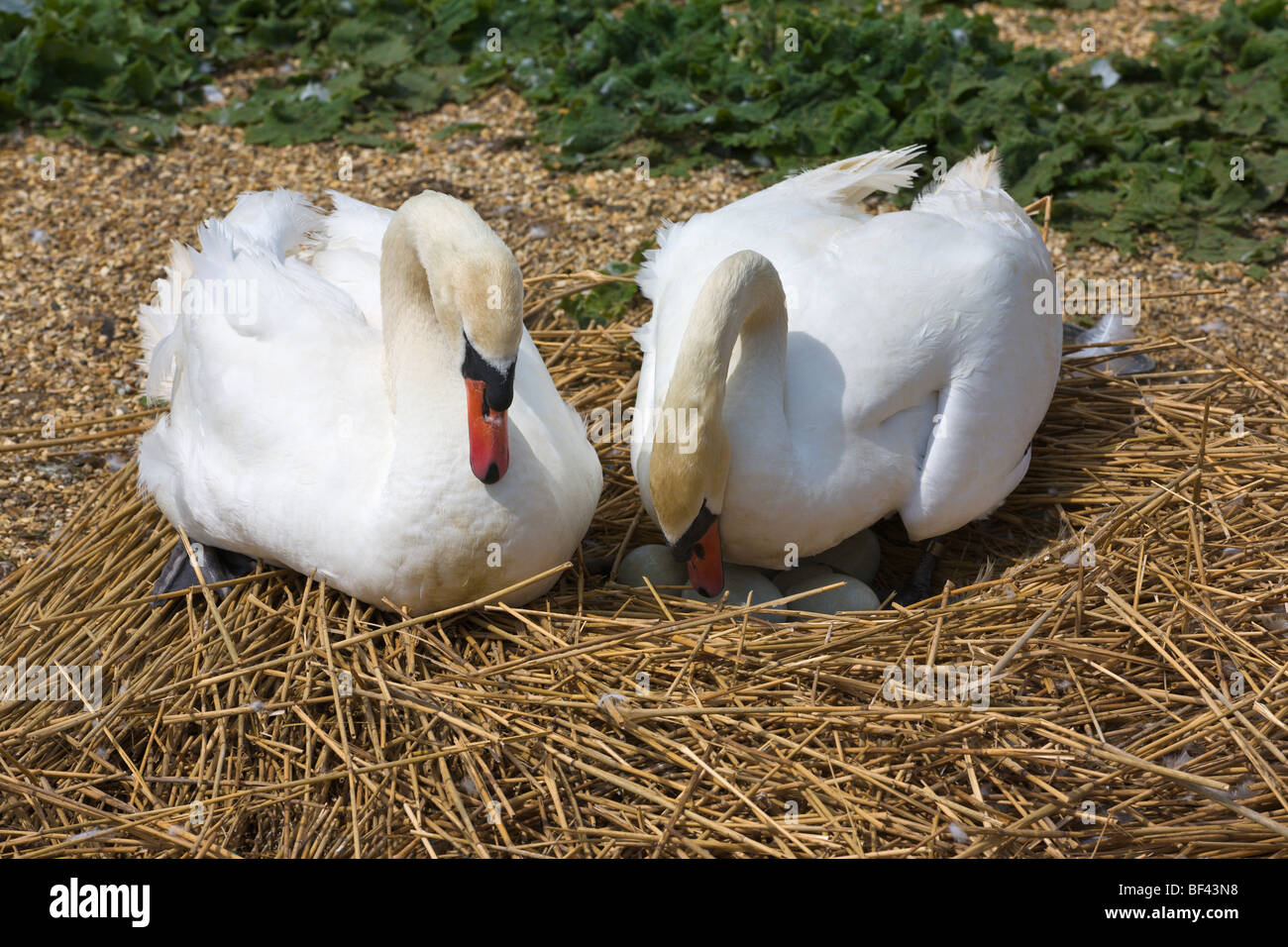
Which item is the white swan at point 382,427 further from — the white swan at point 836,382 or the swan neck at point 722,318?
the swan neck at point 722,318

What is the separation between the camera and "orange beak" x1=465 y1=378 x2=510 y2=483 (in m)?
3.95

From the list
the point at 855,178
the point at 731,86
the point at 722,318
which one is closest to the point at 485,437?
the point at 722,318

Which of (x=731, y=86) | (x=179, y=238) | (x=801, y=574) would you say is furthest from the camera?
(x=731, y=86)

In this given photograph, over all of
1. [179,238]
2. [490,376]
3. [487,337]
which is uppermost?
[487,337]

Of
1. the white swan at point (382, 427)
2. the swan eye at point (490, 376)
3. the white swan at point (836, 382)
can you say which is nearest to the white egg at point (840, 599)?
the white swan at point (836, 382)

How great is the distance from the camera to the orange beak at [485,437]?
3945mm

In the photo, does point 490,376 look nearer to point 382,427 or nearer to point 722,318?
point 382,427

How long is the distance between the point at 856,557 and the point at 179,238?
405 cm

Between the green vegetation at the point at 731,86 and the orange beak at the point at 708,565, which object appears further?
the green vegetation at the point at 731,86

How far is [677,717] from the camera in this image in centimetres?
385

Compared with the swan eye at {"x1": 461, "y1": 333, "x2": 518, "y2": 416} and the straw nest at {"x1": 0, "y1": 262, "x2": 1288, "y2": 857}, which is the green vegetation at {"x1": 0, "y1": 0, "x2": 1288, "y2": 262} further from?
the swan eye at {"x1": 461, "y1": 333, "x2": 518, "y2": 416}

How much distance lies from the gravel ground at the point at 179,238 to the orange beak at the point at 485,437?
2.29 m

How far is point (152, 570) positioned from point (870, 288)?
291 cm

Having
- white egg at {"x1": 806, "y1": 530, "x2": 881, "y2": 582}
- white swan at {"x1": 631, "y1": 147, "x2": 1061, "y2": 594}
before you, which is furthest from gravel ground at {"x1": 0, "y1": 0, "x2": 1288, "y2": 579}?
white egg at {"x1": 806, "y1": 530, "x2": 881, "y2": 582}
